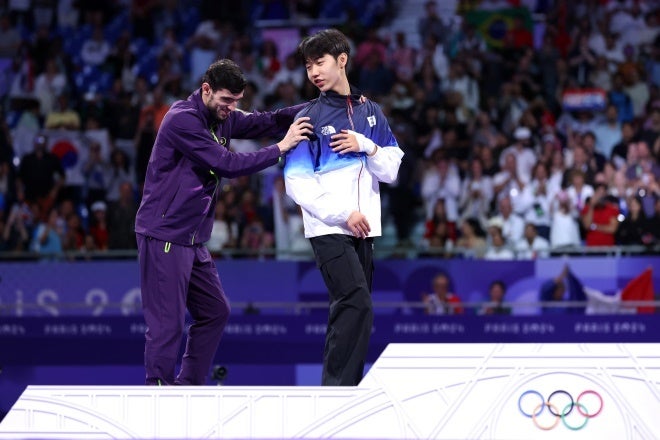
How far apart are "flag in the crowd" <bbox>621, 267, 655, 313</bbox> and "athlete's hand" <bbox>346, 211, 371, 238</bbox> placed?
686cm

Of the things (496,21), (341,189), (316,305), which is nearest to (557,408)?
(341,189)

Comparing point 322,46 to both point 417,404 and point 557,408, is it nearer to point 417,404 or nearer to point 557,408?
point 417,404

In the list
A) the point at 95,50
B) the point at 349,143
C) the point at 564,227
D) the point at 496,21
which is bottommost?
the point at 564,227

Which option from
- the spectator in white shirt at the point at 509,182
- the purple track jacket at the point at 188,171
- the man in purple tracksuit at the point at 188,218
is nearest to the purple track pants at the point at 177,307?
the man in purple tracksuit at the point at 188,218

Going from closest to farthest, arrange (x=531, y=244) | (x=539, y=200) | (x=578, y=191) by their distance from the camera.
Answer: (x=531, y=244), (x=578, y=191), (x=539, y=200)

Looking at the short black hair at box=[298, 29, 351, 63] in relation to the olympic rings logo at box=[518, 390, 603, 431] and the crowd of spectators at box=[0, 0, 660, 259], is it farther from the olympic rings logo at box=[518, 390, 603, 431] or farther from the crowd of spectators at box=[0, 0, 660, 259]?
the crowd of spectators at box=[0, 0, 660, 259]

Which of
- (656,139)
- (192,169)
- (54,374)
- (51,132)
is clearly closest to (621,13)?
(656,139)

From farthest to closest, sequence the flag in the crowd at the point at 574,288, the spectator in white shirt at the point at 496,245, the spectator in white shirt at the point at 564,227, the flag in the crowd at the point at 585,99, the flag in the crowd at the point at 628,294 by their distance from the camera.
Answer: the flag in the crowd at the point at 585,99, the spectator in white shirt at the point at 564,227, the spectator in white shirt at the point at 496,245, the flag in the crowd at the point at 574,288, the flag in the crowd at the point at 628,294

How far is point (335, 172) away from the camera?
6797mm

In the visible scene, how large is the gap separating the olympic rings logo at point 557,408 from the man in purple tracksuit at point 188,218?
2099mm

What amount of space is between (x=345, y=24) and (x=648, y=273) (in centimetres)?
712

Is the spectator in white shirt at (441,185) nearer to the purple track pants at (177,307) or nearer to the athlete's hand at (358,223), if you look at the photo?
the purple track pants at (177,307)

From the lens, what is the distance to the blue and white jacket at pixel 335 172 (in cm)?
673

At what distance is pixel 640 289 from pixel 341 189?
6934mm
